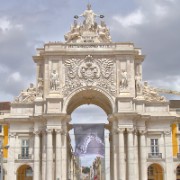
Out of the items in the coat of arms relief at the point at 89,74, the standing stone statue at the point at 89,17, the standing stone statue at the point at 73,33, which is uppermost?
the standing stone statue at the point at 89,17

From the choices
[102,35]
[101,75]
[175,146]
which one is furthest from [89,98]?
[175,146]

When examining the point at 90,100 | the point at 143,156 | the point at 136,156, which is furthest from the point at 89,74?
the point at 143,156

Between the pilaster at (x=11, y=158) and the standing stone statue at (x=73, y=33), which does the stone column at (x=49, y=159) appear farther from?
the standing stone statue at (x=73, y=33)

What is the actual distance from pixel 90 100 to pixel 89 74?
5.14m

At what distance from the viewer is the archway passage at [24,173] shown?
55.7m

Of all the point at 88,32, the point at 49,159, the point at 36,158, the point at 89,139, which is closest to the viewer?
the point at 49,159

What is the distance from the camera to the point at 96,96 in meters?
56.8

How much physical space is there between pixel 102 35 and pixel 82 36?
254 cm

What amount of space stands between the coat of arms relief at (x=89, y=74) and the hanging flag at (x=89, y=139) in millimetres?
4472

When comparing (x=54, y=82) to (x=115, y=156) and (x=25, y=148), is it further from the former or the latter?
(x=115, y=156)

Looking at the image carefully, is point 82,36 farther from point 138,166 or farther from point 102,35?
point 138,166

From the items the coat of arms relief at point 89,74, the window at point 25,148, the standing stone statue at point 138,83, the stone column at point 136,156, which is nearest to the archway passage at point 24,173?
the window at point 25,148

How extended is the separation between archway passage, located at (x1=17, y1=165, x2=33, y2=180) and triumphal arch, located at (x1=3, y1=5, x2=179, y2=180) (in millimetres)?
2066

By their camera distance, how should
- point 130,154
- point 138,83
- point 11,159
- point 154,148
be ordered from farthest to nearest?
point 138,83 < point 154,148 < point 11,159 < point 130,154
